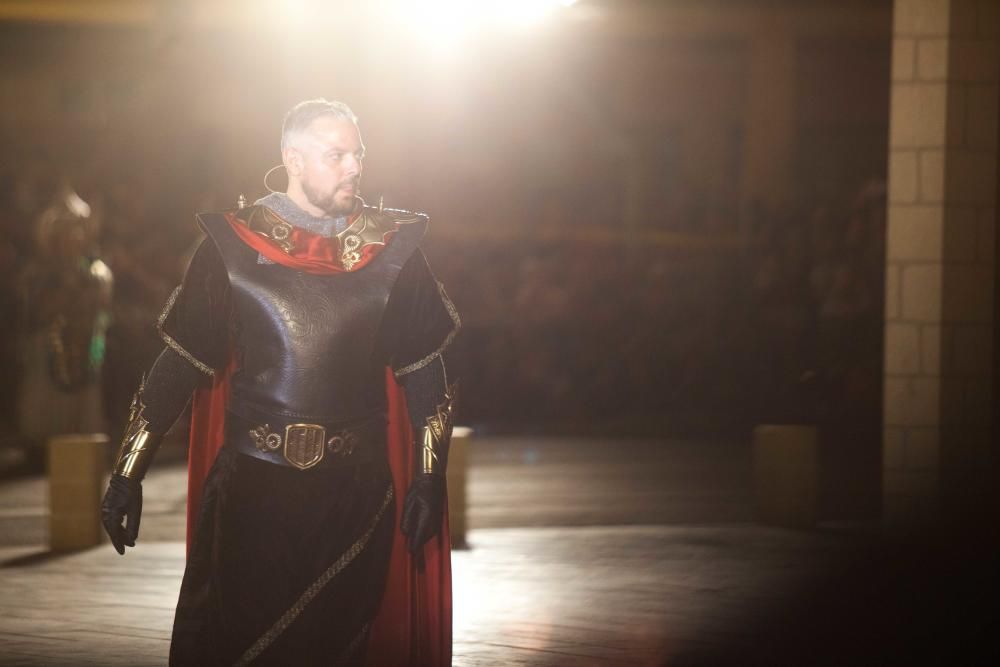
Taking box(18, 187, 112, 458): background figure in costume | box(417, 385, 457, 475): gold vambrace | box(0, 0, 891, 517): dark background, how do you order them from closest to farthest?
1. box(417, 385, 457, 475): gold vambrace
2. box(18, 187, 112, 458): background figure in costume
3. box(0, 0, 891, 517): dark background

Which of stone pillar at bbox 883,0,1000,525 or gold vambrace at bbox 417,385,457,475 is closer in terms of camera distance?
gold vambrace at bbox 417,385,457,475

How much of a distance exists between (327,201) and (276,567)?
0.93 meters

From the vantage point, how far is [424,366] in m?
5.07

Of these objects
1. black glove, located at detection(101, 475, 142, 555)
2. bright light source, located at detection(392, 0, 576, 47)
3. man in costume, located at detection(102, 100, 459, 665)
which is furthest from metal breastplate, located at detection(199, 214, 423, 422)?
bright light source, located at detection(392, 0, 576, 47)

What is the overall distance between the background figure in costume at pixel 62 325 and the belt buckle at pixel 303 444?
25.0 feet

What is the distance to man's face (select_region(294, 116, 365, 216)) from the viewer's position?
4.84 m

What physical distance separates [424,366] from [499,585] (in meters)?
2.95

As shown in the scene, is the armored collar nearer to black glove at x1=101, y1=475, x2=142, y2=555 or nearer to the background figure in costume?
black glove at x1=101, y1=475, x2=142, y2=555

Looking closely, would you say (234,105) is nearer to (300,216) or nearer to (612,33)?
(612,33)

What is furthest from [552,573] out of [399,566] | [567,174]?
[567,174]

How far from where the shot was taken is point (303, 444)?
4.80 m

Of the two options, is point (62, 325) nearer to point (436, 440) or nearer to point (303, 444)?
point (436, 440)

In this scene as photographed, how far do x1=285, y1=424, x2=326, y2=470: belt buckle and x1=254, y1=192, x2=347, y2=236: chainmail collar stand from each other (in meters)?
0.50

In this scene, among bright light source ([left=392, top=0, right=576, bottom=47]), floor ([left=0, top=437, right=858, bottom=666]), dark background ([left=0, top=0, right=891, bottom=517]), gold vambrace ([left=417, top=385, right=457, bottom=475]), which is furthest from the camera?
bright light source ([left=392, top=0, right=576, bottom=47])
